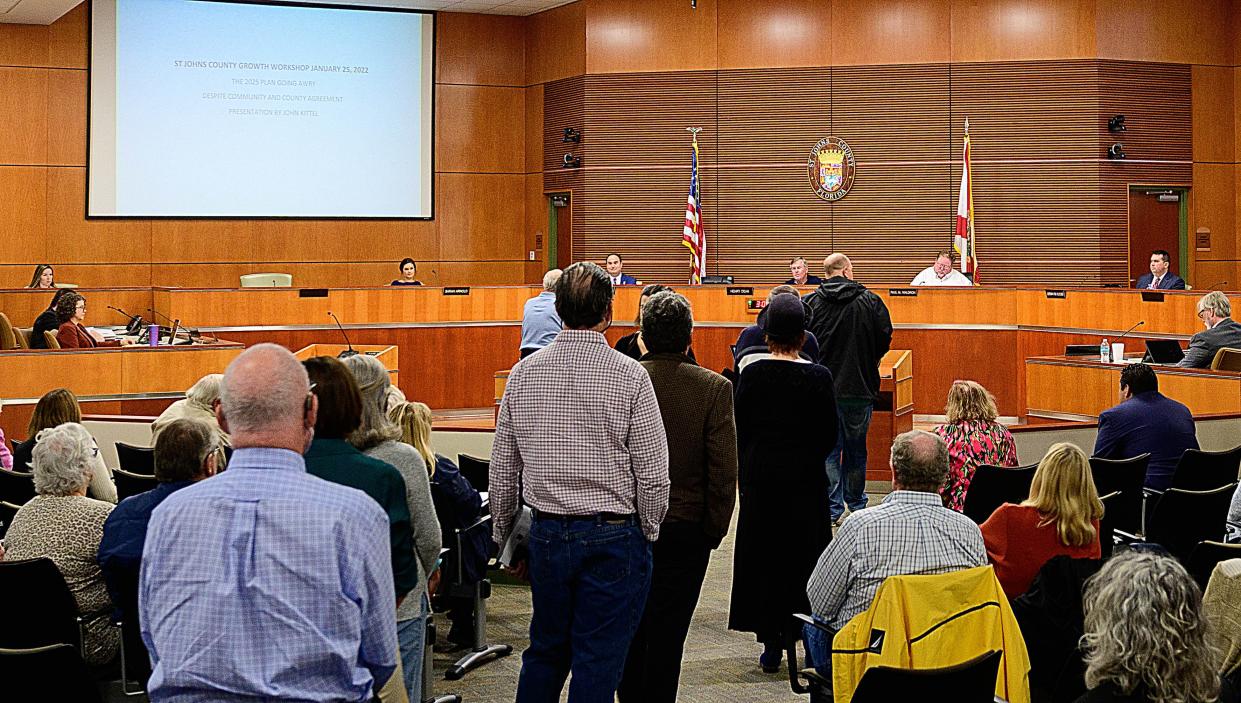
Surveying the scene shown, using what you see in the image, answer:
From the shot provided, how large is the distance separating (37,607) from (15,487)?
1.88 metres

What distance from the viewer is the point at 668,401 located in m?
4.14

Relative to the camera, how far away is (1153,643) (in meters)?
2.53

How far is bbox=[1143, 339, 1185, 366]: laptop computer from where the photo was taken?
9633mm

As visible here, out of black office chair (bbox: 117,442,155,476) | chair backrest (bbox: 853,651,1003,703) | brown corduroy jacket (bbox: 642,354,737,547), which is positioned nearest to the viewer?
chair backrest (bbox: 853,651,1003,703)

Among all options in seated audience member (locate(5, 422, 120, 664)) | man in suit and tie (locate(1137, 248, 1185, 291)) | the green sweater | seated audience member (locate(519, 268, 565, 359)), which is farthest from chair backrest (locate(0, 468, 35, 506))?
man in suit and tie (locate(1137, 248, 1185, 291))

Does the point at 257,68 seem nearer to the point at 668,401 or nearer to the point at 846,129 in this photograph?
the point at 846,129

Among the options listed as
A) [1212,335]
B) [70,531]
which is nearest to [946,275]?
[1212,335]

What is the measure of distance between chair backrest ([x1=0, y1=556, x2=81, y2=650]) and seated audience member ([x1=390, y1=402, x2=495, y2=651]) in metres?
1.14

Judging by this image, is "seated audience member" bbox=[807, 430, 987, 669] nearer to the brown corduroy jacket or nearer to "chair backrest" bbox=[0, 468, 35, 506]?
the brown corduroy jacket

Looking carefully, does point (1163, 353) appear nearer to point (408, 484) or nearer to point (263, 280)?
point (408, 484)

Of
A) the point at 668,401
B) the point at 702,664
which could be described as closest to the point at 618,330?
the point at 702,664

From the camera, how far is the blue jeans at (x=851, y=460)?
7922 millimetres

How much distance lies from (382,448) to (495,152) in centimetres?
1418

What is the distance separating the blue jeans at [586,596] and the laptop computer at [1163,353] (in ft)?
23.4
